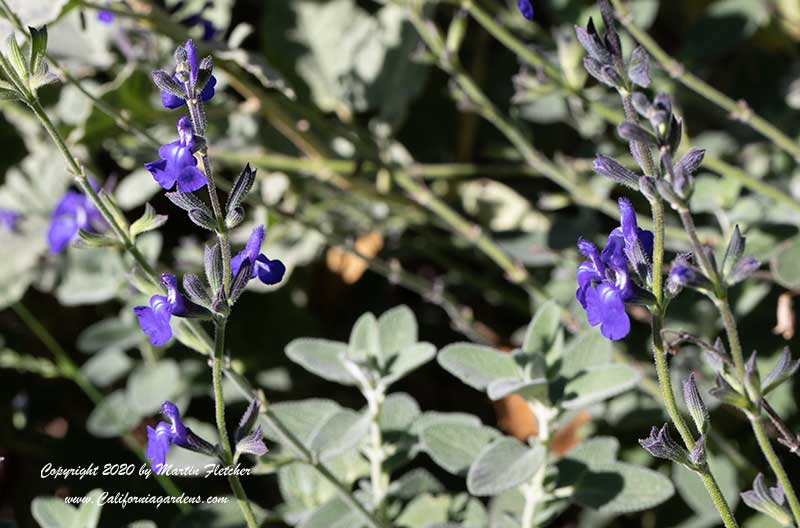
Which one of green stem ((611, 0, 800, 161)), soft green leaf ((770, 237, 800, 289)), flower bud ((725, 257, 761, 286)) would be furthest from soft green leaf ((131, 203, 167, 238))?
soft green leaf ((770, 237, 800, 289))

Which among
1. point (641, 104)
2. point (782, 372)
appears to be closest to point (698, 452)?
point (782, 372)

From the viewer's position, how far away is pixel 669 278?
1077 millimetres

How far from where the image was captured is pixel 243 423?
127 centimetres

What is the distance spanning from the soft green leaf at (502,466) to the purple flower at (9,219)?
5.58 feet

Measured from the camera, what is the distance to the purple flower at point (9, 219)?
2666 millimetres

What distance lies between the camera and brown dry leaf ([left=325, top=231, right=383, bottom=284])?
2.96m

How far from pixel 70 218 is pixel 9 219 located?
17.7 inches

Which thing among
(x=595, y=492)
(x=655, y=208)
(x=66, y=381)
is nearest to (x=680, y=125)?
Result: (x=655, y=208)

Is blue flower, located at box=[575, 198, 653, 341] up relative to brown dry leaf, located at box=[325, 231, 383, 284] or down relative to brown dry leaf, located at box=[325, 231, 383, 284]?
up

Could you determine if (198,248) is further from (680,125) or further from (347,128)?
(680,125)

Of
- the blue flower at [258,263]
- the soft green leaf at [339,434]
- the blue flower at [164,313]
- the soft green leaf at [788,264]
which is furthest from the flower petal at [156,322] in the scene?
the soft green leaf at [788,264]

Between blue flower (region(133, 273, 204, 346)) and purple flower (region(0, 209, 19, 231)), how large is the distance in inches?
65.5

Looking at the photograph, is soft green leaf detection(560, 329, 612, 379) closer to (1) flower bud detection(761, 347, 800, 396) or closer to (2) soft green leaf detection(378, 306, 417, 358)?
(2) soft green leaf detection(378, 306, 417, 358)

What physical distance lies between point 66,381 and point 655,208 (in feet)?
7.49
